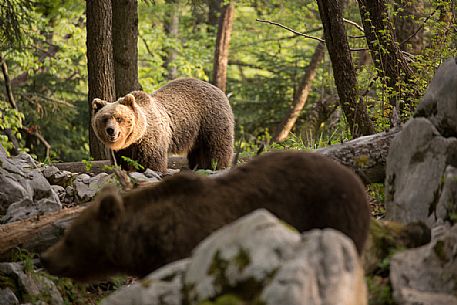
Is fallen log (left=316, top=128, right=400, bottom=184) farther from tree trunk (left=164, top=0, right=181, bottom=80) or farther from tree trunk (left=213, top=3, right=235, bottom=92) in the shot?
tree trunk (left=164, top=0, right=181, bottom=80)

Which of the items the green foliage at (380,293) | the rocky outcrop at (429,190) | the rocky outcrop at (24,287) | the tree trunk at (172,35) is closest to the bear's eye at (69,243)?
the rocky outcrop at (24,287)

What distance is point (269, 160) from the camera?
437 cm

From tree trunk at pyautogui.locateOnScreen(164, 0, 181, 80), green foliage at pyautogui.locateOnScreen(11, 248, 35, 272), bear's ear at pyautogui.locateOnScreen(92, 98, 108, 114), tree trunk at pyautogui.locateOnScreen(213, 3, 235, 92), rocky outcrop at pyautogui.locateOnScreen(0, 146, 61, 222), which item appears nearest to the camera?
green foliage at pyautogui.locateOnScreen(11, 248, 35, 272)

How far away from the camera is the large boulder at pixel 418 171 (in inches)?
205

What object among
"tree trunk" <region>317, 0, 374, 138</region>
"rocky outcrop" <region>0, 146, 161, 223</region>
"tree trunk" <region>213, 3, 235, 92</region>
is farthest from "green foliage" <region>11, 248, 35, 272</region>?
"tree trunk" <region>213, 3, 235, 92</region>

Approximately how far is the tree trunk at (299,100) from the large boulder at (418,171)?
13.5m

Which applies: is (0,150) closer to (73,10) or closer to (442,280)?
(442,280)

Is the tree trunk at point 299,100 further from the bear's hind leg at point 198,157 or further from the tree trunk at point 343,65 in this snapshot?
the tree trunk at point 343,65

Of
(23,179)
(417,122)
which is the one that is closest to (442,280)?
(417,122)

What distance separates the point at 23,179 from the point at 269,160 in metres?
4.21

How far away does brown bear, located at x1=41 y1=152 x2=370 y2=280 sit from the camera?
13.6 ft

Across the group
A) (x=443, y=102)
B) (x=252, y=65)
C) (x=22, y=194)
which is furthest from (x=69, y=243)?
(x=252, y=65)

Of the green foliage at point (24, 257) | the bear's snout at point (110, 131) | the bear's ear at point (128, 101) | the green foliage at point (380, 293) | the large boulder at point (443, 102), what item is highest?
the large boulder at point (443, 102)

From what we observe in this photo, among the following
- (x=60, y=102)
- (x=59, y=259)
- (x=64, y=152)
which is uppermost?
(x=59, y=259)
